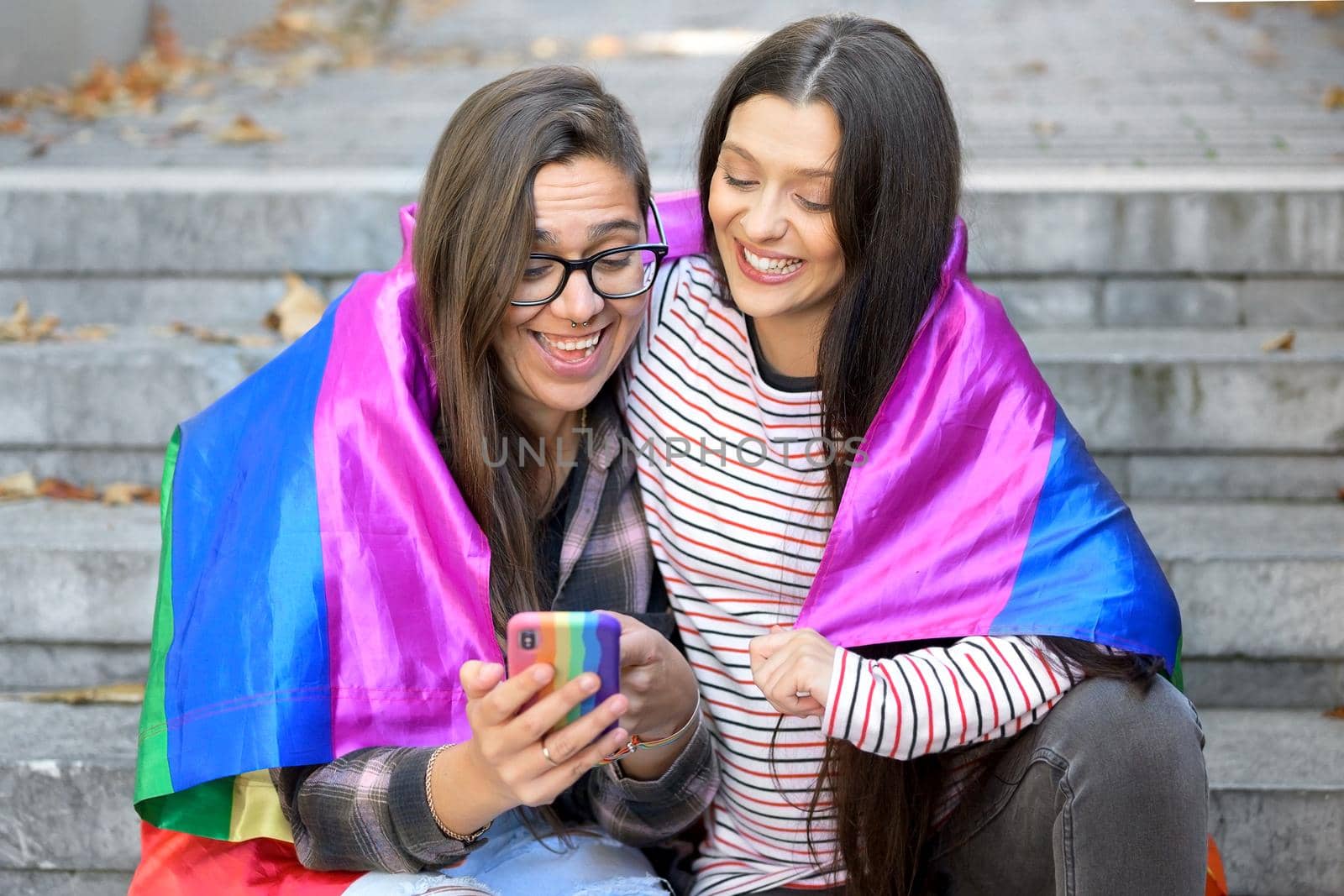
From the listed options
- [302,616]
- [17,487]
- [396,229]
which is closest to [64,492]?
[17,487]

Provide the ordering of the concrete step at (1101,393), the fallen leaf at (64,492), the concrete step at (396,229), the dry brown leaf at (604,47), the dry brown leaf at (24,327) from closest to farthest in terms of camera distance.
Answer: the concrete step at (1101,393), the fallen leaf at (64,492), the dry brown leaf at (24,327), the concrete step at (396,229), the dry brown leaf at (604,47)

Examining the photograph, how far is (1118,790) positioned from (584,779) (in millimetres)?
817

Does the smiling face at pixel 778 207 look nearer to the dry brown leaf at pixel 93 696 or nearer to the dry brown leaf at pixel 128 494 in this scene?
the dry brown leaf at pixel 93 696

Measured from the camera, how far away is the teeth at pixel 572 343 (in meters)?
2.02

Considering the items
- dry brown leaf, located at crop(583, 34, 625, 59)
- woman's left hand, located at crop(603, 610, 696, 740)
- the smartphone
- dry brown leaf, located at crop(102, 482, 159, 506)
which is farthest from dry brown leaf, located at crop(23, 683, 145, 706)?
dry brown leaf, located at crop(583, 34, 625, 59)

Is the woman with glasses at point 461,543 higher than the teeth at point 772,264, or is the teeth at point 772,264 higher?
the teeth at point 772,264

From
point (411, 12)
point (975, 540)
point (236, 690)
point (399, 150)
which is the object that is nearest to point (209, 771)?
point (236, 690)

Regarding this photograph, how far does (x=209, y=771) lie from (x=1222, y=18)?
691cm

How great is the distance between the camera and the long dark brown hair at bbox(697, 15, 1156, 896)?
1.87 meters

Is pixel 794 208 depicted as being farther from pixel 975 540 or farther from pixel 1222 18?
pixel 1222 18

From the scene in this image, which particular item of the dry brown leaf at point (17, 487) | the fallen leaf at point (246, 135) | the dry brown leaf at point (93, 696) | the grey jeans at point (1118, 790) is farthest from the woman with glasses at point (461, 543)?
the fallen leaf at point (246, 135)

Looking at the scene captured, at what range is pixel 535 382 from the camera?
2.04 m

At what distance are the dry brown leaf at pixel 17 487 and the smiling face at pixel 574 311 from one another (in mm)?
1576

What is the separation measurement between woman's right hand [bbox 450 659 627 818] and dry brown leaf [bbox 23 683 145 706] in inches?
53.4
